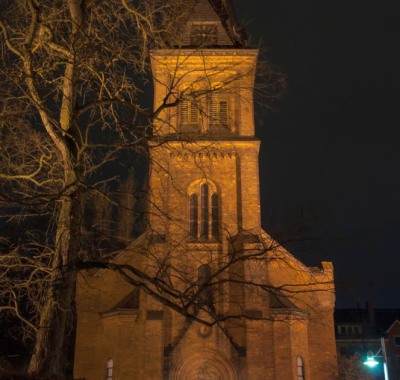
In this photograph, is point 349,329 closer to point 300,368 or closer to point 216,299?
point 300,368

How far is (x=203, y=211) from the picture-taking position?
2716 centimetres

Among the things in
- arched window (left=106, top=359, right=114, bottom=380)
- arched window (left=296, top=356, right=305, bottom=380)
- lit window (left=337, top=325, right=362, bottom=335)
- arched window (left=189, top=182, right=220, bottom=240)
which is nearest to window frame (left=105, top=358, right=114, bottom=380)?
arched window (left=106, top=359, right=114, bottom=380)

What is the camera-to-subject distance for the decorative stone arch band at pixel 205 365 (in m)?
24.1

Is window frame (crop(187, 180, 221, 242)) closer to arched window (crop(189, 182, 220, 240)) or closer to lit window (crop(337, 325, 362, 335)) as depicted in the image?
arched window (crop(189, 182, 220, 240))

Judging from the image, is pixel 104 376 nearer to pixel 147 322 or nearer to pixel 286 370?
pixel 147 322

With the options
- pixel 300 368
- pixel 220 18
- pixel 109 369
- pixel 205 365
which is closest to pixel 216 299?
pixel 205 365

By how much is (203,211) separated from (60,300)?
18.7 m

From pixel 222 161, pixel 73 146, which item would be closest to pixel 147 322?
pixel 222 161

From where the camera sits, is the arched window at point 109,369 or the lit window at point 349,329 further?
the lit window at point 349,329

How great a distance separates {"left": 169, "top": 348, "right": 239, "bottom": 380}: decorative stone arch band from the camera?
24141mm

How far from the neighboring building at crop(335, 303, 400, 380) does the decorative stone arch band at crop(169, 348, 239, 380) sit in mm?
39607

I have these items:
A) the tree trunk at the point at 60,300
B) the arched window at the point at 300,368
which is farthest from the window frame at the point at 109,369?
the tree trunk at the point at 60,300

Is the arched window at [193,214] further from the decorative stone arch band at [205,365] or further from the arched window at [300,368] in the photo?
the arched window at [300,368]

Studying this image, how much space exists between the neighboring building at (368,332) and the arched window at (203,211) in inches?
1551
